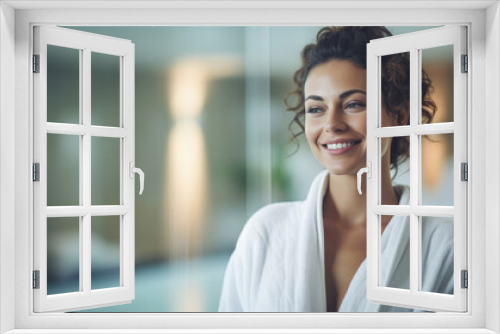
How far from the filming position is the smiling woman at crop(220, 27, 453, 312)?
3623mm

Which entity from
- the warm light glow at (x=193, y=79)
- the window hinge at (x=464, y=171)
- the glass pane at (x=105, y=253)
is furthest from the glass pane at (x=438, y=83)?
the glass pane at (x=105, y=253)

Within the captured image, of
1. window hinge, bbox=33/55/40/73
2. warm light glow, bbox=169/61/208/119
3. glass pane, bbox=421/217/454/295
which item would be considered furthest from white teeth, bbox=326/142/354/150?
window hinge, bbox=33/55/40/73

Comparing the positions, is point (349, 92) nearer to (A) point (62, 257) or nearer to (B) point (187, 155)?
(B) point (187, 155)

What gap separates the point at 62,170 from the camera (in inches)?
145

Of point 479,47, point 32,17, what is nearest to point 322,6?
point 479,47

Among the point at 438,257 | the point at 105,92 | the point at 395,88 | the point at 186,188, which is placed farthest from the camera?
the point at 186,188

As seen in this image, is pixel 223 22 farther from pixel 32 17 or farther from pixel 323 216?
pixel 323 216

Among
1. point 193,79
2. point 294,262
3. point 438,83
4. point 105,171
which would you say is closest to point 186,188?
point 105,171

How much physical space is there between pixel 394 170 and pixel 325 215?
25.8 inches

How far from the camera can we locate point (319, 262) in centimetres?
371

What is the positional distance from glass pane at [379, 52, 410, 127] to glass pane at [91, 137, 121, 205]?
2.12 meters

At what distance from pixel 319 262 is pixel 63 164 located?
6.39 feet

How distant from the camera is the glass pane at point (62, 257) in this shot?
354 cm

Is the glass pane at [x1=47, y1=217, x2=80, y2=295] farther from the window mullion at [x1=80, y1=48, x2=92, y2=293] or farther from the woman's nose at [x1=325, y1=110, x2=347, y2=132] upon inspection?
the woman's nose at [x1=325, y1=110, x2=347, y2=132]
